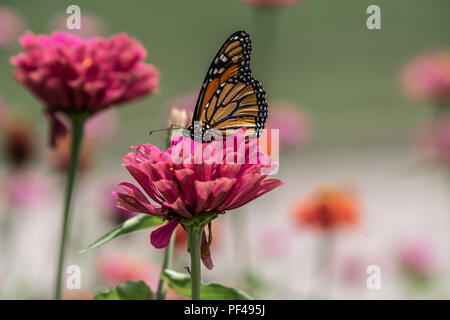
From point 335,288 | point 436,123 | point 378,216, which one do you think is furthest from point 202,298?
point 378,216

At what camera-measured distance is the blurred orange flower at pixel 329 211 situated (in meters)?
0.82

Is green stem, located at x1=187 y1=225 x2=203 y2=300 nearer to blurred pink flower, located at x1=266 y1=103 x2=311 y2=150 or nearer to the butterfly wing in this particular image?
the butterfly wing

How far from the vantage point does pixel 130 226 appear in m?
0.30

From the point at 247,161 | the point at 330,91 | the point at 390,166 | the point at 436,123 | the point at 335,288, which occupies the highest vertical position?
the point at 330,91

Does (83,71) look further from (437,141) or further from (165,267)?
(437,141)

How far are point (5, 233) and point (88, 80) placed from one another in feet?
1.92

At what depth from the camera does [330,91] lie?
388 centimetres

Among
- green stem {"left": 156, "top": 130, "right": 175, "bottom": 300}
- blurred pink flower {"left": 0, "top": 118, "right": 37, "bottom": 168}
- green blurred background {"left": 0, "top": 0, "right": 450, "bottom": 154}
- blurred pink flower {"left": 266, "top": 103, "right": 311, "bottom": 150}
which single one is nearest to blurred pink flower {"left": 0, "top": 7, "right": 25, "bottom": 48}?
blurred pink flower {"left": 0, "top": 118, "right": 37, "bottom": 168}

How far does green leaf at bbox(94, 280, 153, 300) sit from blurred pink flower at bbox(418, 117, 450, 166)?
74 cm

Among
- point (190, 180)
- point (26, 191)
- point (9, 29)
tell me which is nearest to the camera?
point (190, 180)

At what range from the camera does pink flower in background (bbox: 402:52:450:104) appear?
1.12 meters

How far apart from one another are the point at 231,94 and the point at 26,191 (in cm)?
62

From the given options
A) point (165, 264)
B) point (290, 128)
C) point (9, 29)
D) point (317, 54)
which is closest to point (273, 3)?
point (290, 128)
